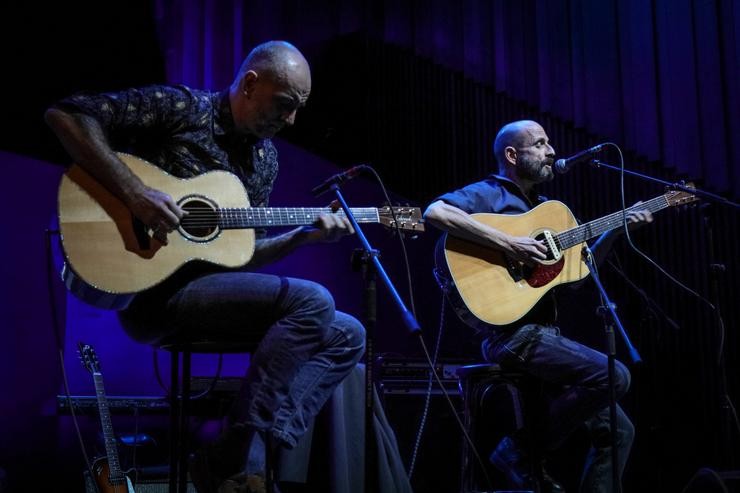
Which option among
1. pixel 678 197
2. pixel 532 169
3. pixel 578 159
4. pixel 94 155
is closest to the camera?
pixel 94 155

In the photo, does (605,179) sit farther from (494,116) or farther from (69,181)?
(69,181)

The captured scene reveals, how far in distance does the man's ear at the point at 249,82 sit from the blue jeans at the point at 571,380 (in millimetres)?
1781

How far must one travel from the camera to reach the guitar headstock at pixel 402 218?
130 inches

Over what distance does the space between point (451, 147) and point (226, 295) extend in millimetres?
3745

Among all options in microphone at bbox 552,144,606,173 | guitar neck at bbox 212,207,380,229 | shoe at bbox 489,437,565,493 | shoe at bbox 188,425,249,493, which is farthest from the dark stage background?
shoe at bbox 188,425,249,493

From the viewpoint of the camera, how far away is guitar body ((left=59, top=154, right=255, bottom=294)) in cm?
259

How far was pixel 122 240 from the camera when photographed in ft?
8.72

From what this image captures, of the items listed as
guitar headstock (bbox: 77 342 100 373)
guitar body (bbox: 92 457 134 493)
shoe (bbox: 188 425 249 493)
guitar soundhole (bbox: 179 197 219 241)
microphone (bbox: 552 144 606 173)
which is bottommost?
guitar body (bbox: 92 457 134 493)

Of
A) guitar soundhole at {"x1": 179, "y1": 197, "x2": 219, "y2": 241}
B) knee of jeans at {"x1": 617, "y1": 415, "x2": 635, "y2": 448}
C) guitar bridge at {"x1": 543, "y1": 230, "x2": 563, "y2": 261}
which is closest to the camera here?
guitar soundhole at {"x1": 179, "y1": 197, "x2": 219, "y2": 241}

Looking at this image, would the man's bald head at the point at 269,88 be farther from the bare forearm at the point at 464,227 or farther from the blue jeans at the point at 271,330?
the bare forearm at the point at 464,227

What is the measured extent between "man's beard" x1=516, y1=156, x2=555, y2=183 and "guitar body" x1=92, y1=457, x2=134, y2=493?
2795mm

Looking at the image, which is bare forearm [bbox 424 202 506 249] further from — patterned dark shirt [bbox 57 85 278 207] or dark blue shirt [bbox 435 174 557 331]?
patterned dark shirt [bbox 57 85 278 207]

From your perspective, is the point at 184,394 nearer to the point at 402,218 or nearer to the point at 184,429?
the point at 184,429

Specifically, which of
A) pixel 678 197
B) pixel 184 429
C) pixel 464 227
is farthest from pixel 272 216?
pixel 678 197
